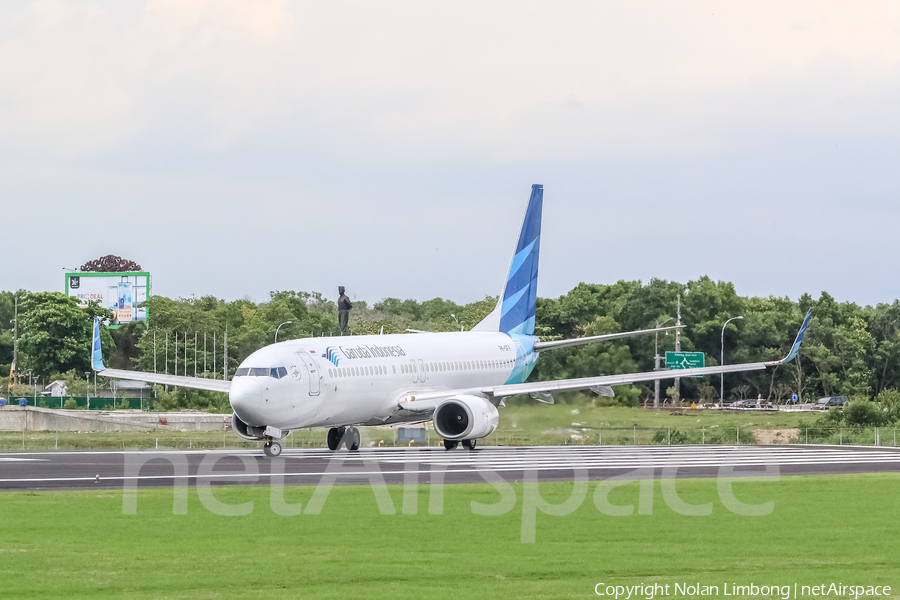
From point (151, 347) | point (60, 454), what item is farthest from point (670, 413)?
point (151, 347)

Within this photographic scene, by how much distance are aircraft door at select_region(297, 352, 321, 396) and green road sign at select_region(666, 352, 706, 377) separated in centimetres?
4749

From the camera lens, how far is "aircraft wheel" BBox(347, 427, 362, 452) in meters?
45.2

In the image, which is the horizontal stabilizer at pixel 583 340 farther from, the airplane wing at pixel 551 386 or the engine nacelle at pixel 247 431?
the engine nacelle at pixel 247 431

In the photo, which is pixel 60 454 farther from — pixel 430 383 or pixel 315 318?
pixel 315 318

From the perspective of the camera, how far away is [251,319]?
160 meters

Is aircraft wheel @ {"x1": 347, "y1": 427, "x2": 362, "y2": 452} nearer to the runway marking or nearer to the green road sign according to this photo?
the runway marking

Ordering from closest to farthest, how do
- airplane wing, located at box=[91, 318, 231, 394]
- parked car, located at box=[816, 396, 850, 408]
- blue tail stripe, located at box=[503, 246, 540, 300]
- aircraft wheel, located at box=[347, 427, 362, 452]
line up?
1. airplane wing, located at box=[91, 318, 231, 394]
2. aircraft wheel, located at box=[347, 427, 362, 452]
3. blue tail stripe, located at box=[503, 246, 540, 300]
4. parked car, located at box=[816, 396, 850, 408]

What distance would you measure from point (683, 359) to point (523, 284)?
37796 mm

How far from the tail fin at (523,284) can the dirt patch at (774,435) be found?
48.4ft

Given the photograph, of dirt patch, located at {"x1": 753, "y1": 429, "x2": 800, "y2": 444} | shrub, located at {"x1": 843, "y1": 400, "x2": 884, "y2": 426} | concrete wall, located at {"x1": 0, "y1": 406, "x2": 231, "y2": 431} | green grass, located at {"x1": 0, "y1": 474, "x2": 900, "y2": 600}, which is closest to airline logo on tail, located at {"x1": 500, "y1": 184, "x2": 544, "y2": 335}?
dirt patch, located at {"x1": 753, "y1": 429, "x2": 800, "y2": 444}

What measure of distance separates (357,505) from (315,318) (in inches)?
4627

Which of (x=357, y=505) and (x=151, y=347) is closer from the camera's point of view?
(x=357, y=505)

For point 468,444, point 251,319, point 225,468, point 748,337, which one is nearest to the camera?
point 225,468

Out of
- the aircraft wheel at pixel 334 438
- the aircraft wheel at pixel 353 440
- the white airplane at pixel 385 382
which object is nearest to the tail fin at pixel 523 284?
the white airplane at pixel 385 382
